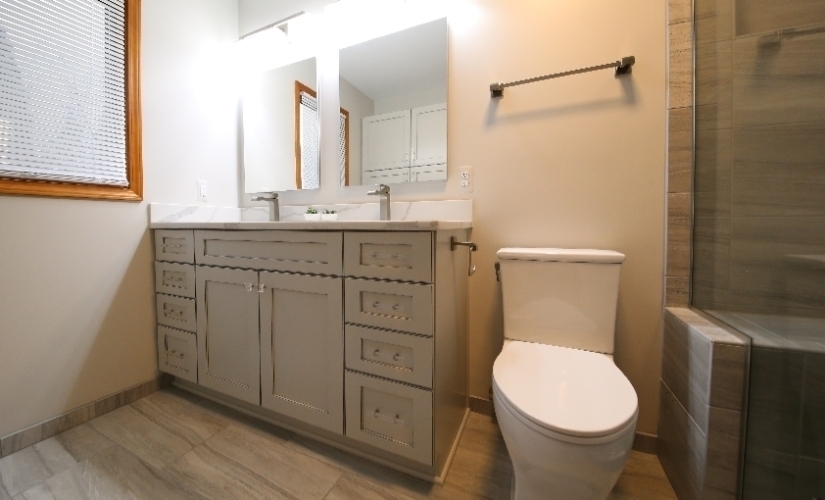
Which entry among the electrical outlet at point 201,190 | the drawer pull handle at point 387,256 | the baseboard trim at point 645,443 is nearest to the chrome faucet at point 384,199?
the drawer pull handle at point 387,256

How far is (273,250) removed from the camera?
121cm

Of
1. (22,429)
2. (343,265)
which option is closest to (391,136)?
(343,265)

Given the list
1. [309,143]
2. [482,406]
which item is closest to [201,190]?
[309,143]

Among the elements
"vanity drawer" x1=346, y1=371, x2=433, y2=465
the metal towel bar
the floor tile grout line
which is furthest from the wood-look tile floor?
the metal towel bar

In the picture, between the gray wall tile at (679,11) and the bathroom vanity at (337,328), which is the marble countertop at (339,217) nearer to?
the bathroom vanity at (337,328)

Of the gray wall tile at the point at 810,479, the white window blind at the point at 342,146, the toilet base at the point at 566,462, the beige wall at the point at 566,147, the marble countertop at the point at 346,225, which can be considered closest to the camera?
the toilet base at the point at 566,462

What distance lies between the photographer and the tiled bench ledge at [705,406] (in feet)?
2.65

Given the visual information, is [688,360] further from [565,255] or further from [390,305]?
[390,305]

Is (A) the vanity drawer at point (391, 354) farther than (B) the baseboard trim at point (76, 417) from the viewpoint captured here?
No

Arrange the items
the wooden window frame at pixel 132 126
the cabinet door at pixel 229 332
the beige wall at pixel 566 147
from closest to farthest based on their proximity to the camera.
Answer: the beige wall at pixel 566 147
the cabinet door at pixel 229 332
the wooden window frame at pixel 132 126

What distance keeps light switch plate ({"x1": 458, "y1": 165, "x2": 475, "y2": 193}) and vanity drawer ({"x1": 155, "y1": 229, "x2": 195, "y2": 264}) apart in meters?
1.31

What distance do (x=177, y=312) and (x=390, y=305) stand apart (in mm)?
1225

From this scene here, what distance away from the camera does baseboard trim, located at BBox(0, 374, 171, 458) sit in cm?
116

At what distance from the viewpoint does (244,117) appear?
194 centimetres
